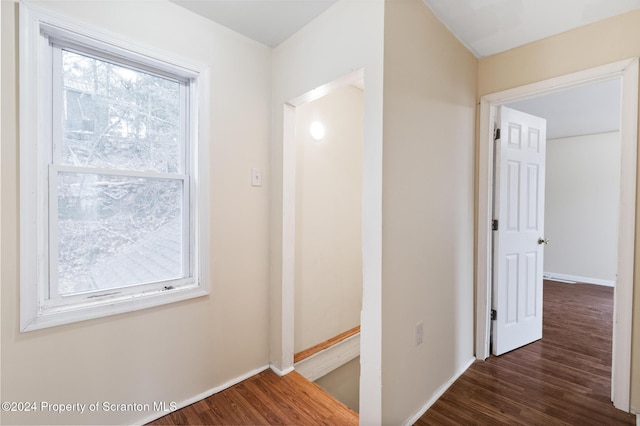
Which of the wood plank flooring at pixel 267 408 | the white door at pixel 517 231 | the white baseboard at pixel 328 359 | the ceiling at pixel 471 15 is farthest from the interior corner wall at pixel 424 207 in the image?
the white baseboard at pixel 328 359

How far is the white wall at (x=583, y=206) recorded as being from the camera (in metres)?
4.63

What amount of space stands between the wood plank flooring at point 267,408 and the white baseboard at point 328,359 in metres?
0.36

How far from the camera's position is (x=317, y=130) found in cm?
252

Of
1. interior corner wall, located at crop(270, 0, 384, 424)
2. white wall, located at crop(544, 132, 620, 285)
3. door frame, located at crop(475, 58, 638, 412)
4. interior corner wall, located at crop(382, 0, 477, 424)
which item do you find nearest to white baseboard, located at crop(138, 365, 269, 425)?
interior corner wall, located at crop(270, 0, 384, 424)

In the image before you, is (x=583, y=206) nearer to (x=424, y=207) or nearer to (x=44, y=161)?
(x=424, y=207)

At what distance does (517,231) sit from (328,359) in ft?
6.65

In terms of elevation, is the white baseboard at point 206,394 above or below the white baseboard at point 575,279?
below

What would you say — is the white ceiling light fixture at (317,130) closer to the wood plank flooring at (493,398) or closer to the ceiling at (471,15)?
the ceiling at (471,15)

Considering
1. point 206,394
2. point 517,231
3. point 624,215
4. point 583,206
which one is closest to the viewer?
point 624,215

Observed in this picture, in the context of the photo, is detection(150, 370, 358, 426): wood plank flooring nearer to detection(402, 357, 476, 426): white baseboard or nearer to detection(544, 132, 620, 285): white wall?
detection(402, 357, 476, 426): white baseboard

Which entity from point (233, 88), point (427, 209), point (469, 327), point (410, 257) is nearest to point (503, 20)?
point (427, 209)

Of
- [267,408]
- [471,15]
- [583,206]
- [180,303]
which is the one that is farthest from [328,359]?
[583,206]

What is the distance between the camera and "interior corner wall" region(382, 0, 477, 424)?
1521mm

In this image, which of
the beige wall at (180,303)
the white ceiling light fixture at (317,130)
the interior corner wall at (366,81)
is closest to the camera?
the beige wall at (180,303)
